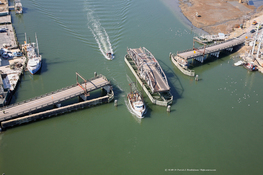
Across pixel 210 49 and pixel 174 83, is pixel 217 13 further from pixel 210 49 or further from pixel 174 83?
pixel 174 83

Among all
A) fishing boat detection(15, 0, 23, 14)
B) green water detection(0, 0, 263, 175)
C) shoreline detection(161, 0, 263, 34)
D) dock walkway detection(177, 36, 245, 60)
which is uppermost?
fishing boat detection(15, 0, 23, 14)

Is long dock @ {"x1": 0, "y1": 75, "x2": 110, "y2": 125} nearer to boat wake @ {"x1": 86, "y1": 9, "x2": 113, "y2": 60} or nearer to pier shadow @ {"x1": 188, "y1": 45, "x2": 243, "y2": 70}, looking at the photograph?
boat wake @ {"x1": 86, "y1": 9, "x2": 113, "y2": 60}

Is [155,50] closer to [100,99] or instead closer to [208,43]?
[208,43]

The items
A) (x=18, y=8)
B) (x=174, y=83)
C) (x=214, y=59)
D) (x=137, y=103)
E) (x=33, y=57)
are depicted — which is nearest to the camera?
(x=137, y=103)

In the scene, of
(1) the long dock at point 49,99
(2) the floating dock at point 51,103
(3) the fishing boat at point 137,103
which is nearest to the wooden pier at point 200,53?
(3) the fishing boat at point 137,103

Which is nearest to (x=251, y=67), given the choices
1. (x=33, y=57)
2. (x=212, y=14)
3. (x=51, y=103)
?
(x=212, y=14)

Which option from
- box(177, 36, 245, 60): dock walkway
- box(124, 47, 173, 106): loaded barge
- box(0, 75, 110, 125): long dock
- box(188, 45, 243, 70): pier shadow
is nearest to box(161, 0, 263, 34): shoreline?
box(177, 36, 245, 60): dock walkway
